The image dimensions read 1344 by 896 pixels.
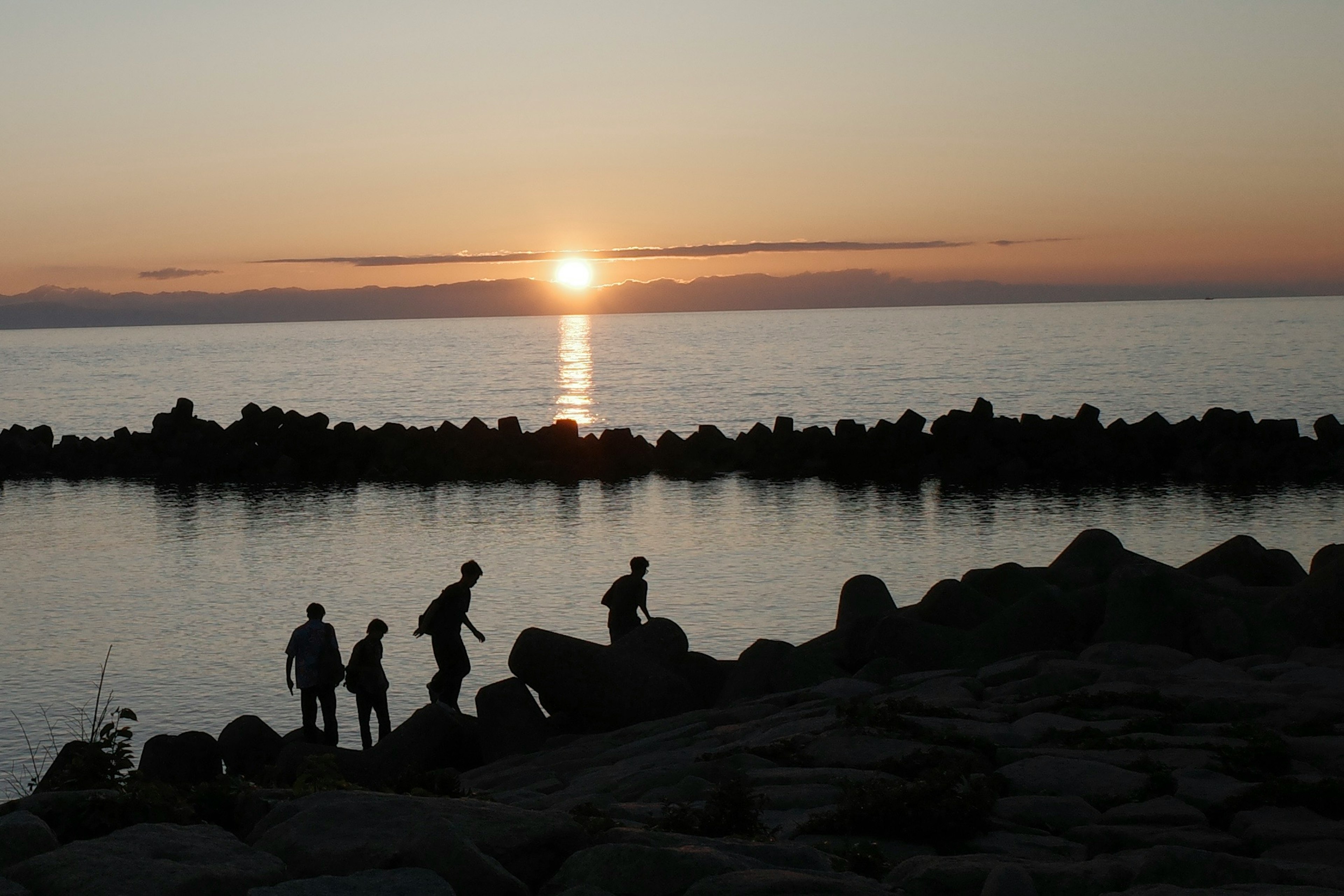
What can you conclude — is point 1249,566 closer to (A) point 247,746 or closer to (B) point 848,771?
(B) point 848,771

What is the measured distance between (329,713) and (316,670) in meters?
0.51

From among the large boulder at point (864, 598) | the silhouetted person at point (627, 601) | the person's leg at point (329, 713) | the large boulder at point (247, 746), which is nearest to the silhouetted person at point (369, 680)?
the person's leg at point (329, 713)

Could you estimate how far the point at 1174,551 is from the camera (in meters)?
27.8

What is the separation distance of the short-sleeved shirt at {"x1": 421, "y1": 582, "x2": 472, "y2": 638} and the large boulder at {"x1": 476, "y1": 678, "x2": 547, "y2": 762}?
4.07 ft

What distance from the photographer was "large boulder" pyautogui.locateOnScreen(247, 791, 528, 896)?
5480 millimetres

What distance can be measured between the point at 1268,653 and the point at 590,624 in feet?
35.9

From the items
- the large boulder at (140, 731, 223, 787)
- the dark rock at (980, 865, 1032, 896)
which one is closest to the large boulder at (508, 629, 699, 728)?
the large boulder at (140, 731, 223, 787)

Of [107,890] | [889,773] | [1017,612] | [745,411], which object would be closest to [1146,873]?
[889,773]

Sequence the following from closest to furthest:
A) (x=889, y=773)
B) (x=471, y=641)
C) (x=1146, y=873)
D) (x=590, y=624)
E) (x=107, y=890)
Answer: (x=107, y=890), (x=1146, y=873), (x=889, y=773), (x=471, y=641), (x=590, y=624)

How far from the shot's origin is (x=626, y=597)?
16.6 meters

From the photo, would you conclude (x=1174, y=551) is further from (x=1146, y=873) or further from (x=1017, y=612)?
(x=1146, y=873)

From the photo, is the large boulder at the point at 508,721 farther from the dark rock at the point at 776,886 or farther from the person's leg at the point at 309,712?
the dark rock at the point at 776,886

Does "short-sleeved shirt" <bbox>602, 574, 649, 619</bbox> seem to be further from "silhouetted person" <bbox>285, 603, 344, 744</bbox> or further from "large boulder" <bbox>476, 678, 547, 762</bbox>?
"silhouetted person" <bbox>285, 603, 344, 744</bbox>

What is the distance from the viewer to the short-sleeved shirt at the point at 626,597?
16609 millimetres
